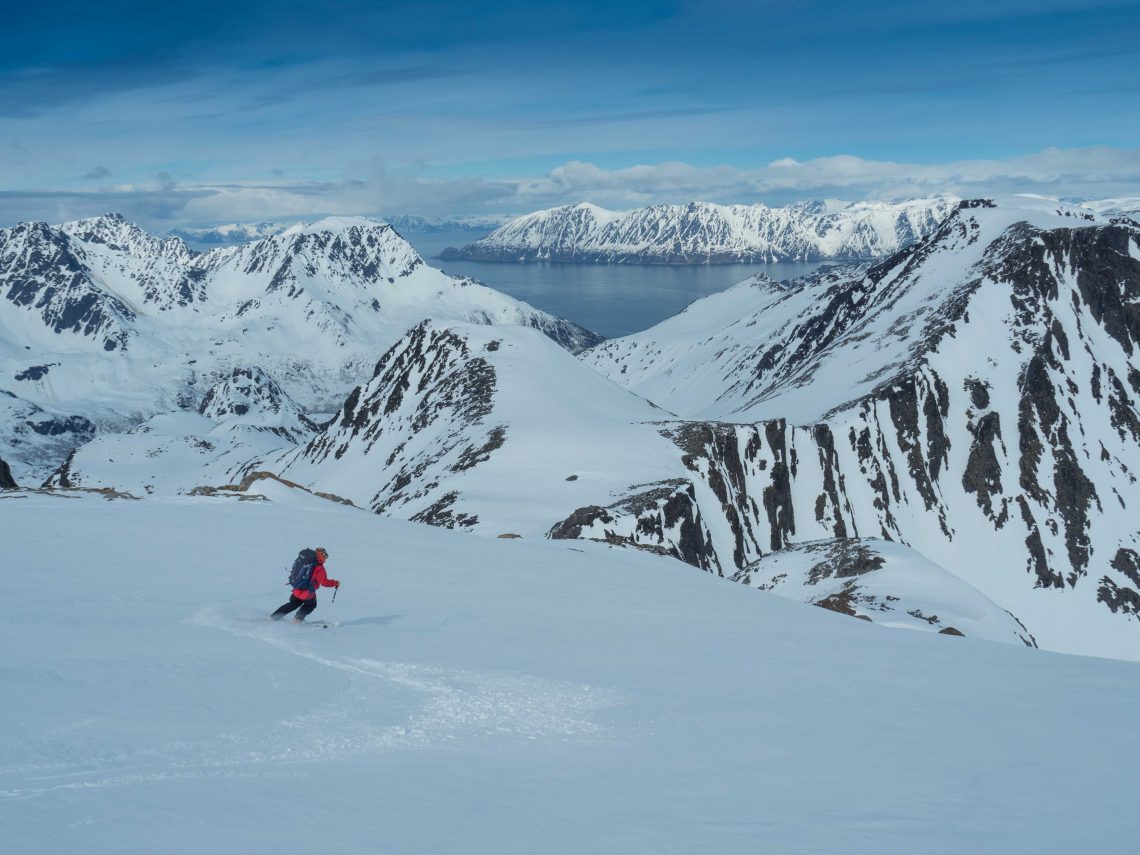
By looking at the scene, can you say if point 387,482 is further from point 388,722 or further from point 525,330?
point 388,722

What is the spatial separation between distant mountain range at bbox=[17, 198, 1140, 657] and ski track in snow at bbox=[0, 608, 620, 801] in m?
28.7

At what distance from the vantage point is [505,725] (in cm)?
1142

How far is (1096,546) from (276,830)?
409 ft

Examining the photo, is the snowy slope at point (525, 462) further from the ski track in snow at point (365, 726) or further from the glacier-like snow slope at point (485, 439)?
the ski track in snow at point (365, 726)

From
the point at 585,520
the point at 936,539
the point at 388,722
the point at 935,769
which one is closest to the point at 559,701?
the point at 388,722

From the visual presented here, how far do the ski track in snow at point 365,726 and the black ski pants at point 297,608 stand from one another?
803mm

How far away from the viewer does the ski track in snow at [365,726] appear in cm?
851

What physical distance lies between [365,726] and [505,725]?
2.05 m

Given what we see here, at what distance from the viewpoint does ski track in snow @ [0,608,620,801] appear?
8.51 meters

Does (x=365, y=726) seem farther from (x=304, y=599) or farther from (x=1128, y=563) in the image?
(x=1128, y=563)

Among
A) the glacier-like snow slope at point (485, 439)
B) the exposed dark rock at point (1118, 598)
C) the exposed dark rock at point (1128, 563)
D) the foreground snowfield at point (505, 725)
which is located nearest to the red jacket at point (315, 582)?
the foreground snowfield at point (505, 725)

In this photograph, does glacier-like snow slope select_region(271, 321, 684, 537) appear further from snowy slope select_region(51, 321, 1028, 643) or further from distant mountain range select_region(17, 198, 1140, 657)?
distant mountain range select_region(17, 198, 1140, 657)

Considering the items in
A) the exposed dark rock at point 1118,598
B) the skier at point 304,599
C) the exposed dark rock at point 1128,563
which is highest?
the skier at point 304,599

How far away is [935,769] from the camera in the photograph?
34.7 feet
